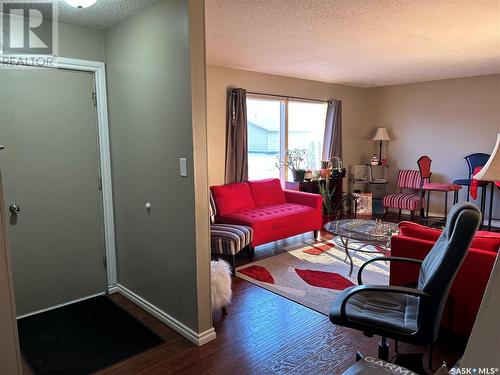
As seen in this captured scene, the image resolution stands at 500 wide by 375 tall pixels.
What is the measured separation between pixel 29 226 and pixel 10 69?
1202 millimetres

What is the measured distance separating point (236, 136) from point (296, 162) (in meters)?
1.37

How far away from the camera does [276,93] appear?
18.1 feet

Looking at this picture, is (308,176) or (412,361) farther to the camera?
(308,176)

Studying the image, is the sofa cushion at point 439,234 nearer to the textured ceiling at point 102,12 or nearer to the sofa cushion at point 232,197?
the sofa cushion at point 232,197

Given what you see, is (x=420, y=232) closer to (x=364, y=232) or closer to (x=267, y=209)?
(x=364, y=232)

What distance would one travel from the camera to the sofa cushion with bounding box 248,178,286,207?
5.02 m

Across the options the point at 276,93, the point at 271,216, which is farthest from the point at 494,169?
the point at 276,93

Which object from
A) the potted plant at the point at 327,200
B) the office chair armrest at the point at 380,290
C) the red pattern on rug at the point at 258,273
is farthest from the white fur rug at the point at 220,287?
the potted plant at the point at 327,200

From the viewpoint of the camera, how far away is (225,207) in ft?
14.9

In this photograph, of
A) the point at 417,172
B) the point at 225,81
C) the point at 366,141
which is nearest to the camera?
the point at 225,81

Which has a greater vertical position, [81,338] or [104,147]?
[104,147]

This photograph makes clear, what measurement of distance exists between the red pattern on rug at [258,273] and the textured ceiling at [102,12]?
264 centimetres

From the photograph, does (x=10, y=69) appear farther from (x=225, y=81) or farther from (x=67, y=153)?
(x=225, y=81)

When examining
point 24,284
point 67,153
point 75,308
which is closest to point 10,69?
point 67,153
